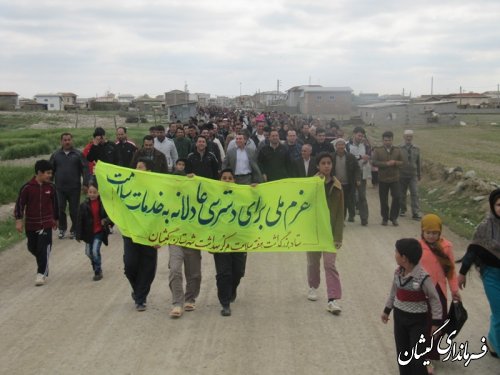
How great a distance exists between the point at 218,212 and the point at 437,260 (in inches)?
115

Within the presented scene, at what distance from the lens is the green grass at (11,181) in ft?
51.8

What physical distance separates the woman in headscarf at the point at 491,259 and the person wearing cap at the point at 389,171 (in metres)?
6.90

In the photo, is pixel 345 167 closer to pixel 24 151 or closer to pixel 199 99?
pixel 24 151

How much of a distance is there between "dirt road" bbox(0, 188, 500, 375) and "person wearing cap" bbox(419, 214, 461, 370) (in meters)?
0.73

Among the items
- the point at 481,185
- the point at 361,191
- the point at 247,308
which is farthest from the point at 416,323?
the point at 481,185

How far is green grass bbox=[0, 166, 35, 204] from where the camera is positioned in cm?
1579

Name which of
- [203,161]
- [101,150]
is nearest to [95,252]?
[203,161]

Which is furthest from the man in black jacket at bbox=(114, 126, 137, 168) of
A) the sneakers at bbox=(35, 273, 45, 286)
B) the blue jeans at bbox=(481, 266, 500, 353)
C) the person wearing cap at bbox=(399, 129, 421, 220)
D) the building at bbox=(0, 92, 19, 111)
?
the building at bbox=(0, 92, 19, 111)

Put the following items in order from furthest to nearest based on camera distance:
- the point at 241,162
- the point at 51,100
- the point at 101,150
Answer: the point at 51,100
the point at 101,150
the point at 241,162

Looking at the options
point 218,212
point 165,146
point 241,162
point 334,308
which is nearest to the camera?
point 334,308

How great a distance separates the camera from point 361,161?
46.2ft

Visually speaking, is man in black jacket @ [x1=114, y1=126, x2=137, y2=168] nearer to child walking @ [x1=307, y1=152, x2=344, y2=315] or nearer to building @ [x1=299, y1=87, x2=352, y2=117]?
child walking @ [x1=307, y1=152, x2=344, y2=315]

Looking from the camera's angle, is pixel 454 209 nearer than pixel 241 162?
No

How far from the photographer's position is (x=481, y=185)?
48.3 feet
